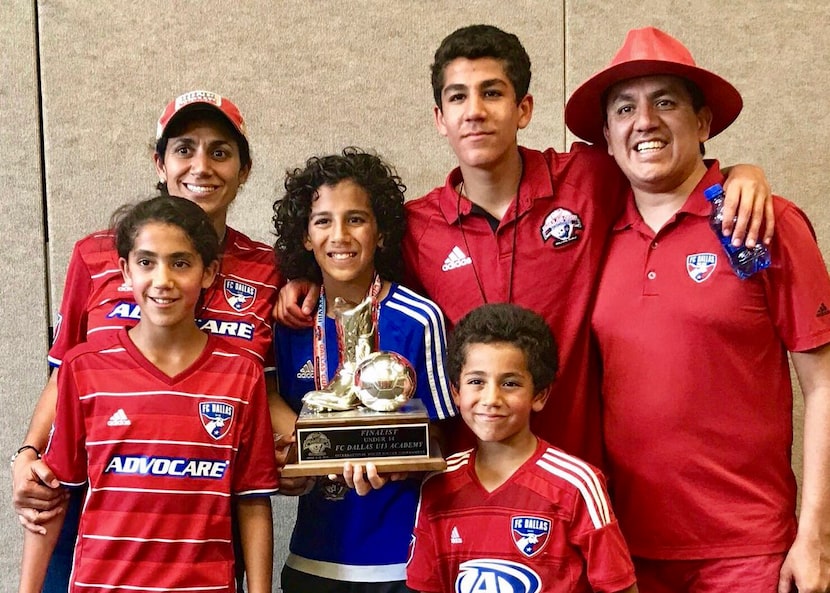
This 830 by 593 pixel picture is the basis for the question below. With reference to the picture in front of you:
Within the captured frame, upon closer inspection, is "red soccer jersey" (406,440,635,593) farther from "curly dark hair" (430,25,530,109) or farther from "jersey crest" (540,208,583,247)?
"curly dark hair" (430,25,530,109)

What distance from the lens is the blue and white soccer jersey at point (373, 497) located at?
1.65 m

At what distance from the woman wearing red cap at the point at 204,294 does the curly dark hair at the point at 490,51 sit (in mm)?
554

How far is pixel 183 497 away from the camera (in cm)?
147

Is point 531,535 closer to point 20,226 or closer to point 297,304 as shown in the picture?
point 297,304

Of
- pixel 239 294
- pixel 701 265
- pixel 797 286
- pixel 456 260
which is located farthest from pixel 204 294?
pixel 797 286

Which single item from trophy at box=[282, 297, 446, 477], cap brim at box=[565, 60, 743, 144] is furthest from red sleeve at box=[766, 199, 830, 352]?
trophy at box=[282, 297, 446, 477]

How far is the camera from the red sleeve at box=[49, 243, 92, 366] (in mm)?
1748

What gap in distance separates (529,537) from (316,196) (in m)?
0.91

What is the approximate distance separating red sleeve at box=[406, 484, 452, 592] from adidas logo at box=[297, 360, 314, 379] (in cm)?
40

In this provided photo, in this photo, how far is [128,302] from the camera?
168cm

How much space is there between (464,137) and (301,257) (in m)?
0.49

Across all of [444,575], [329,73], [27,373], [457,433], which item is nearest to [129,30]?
[329,73]

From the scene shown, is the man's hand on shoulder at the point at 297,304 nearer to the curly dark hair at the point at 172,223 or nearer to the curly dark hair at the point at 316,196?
the curly dark hair at the point at 316,196

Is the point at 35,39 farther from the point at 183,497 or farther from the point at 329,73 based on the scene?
the point at 183,497
